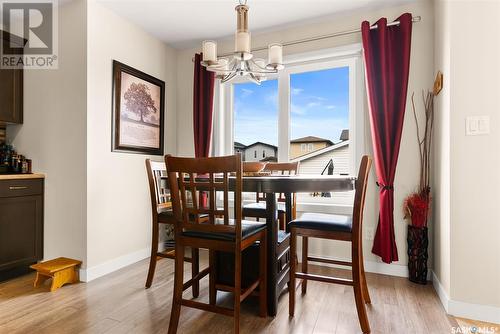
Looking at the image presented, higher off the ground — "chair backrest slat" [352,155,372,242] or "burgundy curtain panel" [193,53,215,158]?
"burgundy curtain panel" [193,53,215,158]

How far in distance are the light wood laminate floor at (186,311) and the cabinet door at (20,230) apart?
0.71ft

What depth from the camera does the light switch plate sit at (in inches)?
70.6

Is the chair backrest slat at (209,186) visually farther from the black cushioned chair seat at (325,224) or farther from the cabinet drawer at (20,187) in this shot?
the cabinet drawer at (20,187)

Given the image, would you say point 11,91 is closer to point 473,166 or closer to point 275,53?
point 275,53

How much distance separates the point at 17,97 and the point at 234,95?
2210mm

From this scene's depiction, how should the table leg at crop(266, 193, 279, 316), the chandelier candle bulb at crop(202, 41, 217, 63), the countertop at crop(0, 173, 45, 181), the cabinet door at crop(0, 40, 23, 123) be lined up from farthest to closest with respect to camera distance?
1. the cabinet door at crop(0, 40, 23, 123)
2. the countertop at crop(0, 173, 45, 181)
3. the chandelier candle bulb at crop(202, 41, 217, 63)
4. the table leg at crop(266, 193, 279, 316)

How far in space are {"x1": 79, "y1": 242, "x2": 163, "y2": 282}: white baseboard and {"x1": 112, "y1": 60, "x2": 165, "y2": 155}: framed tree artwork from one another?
1.07 m

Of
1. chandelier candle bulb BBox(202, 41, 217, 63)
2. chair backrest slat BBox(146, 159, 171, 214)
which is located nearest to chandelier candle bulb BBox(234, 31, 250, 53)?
chandelier candle bulb BBox(202, 41, 217, 63)

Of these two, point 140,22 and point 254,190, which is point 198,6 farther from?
point 254,190

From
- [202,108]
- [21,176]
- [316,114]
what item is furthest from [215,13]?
[21,176]

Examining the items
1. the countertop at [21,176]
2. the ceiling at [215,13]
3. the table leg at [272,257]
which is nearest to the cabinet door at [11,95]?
the countertop at [21,176]

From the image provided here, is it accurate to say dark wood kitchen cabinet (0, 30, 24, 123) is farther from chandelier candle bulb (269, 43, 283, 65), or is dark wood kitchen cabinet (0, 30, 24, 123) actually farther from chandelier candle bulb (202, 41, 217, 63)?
chandelier candle bulb (269, 43, 283, 65)

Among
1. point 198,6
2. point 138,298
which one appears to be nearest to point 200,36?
point 198,6

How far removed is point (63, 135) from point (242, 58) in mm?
1845
